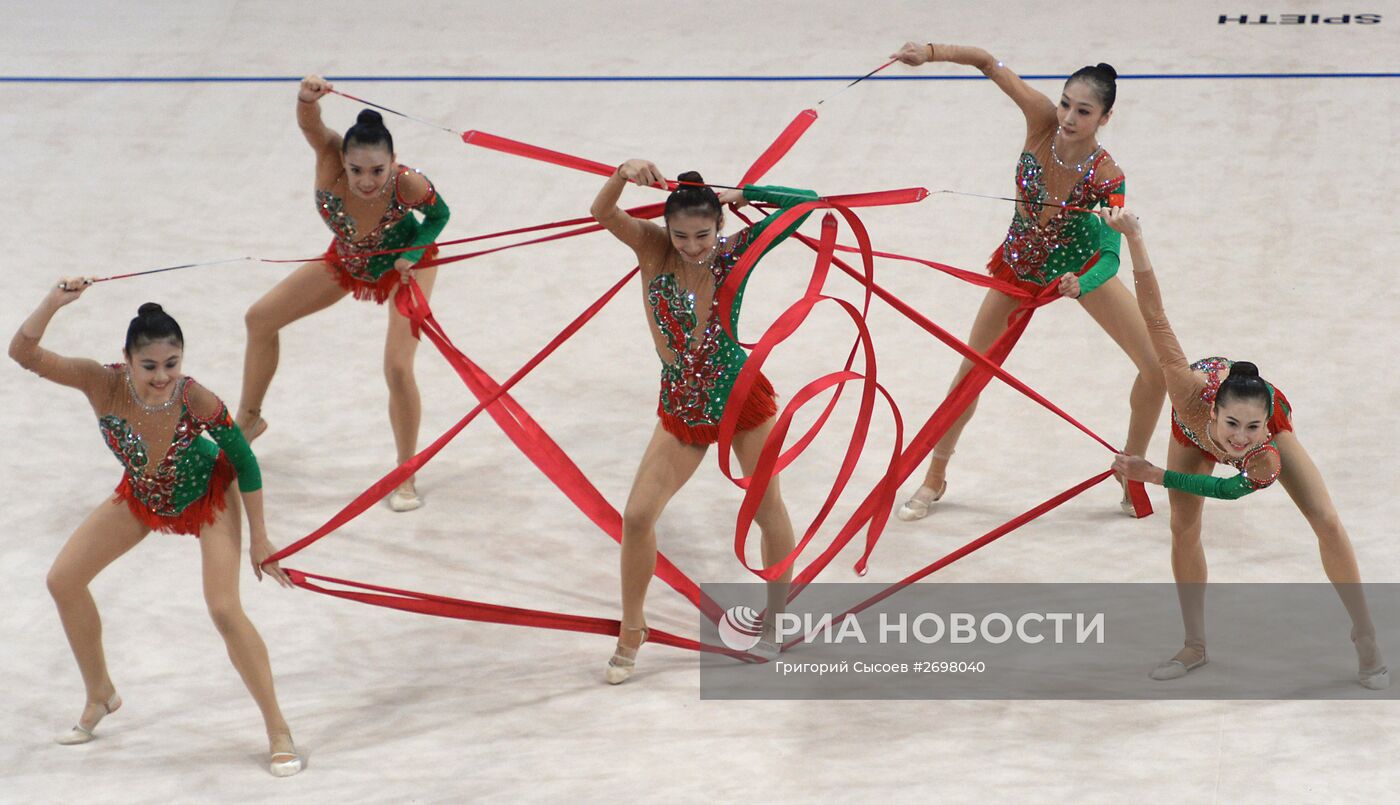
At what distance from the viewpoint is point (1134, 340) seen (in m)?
4.58

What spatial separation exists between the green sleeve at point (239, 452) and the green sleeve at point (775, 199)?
51.3 inches

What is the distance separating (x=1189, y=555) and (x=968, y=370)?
37.3 inches

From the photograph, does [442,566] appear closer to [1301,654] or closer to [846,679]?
[846,679]

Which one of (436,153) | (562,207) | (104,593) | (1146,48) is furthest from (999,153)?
(104,593)

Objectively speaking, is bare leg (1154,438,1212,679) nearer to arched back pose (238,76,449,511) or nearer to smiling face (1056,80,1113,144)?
smiling face (1056,80,1113,144)

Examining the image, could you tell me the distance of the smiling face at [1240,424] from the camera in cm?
373

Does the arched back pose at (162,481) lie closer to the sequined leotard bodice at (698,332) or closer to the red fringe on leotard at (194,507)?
the red fringe on leotard at (194,507)

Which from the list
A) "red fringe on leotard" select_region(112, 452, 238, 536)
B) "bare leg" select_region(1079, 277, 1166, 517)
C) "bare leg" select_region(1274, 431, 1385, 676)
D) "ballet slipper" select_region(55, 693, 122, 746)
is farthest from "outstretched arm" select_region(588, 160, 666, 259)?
"ballet slipper" select_region(55, 693, 122, 746)

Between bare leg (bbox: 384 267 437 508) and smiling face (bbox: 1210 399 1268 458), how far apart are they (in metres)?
2.33

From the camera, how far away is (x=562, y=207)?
6.78m

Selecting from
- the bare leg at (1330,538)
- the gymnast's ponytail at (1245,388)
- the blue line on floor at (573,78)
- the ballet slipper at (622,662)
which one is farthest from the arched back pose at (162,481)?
the blue line on floor at (573,78)

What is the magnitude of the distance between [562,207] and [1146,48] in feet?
9.87

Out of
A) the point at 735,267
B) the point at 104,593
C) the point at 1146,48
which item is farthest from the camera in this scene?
the point at 1146,48

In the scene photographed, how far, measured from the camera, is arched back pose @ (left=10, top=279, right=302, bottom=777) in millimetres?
3682
